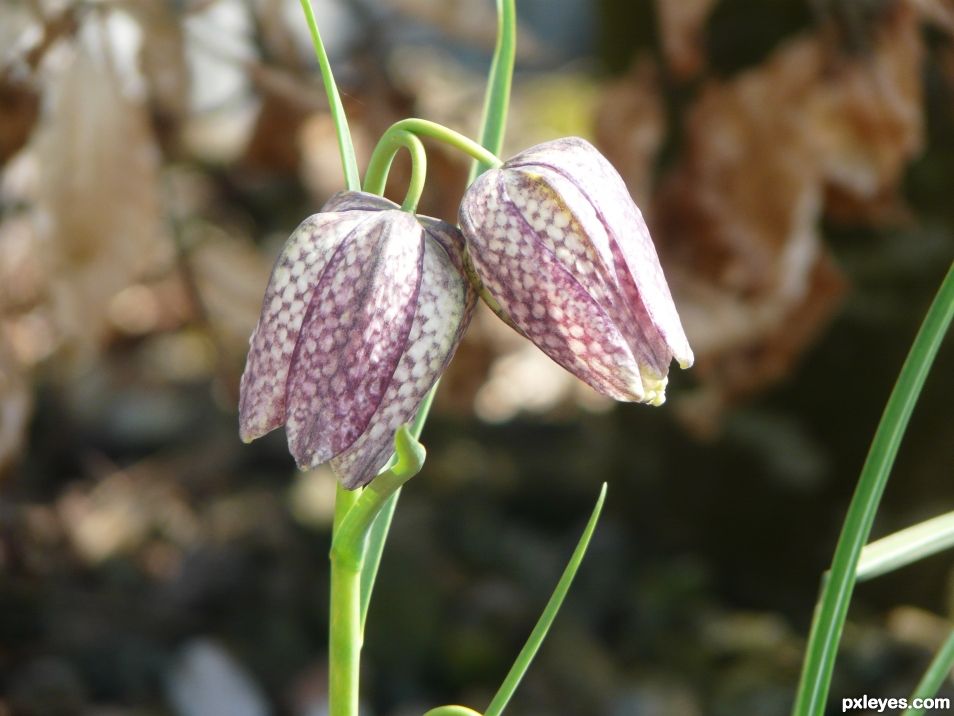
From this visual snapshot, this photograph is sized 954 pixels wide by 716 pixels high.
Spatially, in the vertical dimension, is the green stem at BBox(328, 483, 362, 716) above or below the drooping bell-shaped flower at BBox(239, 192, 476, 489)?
below

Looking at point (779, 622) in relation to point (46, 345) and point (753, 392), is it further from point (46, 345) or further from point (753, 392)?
point (46, 345)

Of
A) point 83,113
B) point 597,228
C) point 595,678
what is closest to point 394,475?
point 597,228

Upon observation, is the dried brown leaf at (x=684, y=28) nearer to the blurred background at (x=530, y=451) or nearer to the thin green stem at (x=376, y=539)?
the blurred background at (x=530, y=451)

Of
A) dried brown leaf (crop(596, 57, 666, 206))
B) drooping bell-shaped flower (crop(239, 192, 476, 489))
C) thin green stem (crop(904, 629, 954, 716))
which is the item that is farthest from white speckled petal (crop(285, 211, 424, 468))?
dried brown leaf (crop(596, 57, 666, 206))

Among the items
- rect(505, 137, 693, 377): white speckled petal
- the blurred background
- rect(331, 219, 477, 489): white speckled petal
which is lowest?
the blurred background

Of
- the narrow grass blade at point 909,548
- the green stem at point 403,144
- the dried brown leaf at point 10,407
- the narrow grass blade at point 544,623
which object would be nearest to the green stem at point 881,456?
the narrow grass blade at point 909,548

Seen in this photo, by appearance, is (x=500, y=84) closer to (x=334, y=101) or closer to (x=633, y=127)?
(x=334, y=101)

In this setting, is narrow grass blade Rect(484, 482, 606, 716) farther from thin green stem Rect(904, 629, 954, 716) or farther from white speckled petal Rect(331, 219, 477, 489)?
thin green stem Rect(904, 629, 954, 716)
